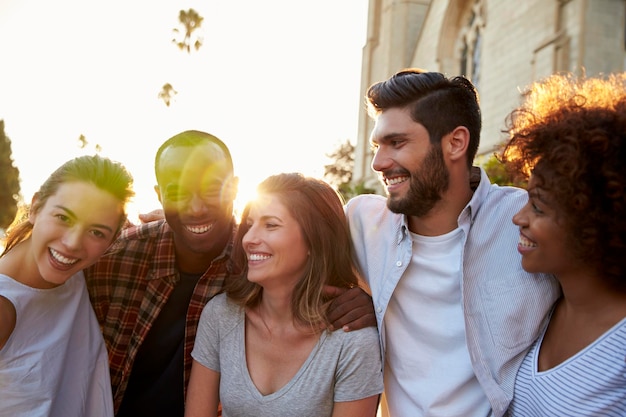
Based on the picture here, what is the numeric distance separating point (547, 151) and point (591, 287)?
2.38 ft

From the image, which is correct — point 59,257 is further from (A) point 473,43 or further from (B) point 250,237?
(A) point 473,43

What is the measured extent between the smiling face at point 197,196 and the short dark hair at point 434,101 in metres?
1.21

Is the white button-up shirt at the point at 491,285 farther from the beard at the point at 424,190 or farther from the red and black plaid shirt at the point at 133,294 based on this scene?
the red and black plaid shirt at the point at 133,294

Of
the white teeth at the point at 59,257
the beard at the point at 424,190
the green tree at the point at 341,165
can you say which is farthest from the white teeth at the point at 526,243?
the green tree at the point at 341,165

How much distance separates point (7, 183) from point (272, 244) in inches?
1578

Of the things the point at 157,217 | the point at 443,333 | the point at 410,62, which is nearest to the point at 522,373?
the point at 443,333

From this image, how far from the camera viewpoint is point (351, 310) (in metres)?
3.58

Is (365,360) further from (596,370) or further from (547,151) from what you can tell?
(547,151)

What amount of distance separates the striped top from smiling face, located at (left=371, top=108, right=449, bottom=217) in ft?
4.04

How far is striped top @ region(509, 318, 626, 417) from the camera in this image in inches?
109

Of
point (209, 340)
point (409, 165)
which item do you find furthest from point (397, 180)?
point (209, 340)

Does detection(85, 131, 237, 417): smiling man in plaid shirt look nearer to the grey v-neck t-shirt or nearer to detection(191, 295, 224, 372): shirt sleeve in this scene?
detection(191, 295, 224, 372): shirt sleeve

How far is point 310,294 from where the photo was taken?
145 inches

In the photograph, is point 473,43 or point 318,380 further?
point 473,43
